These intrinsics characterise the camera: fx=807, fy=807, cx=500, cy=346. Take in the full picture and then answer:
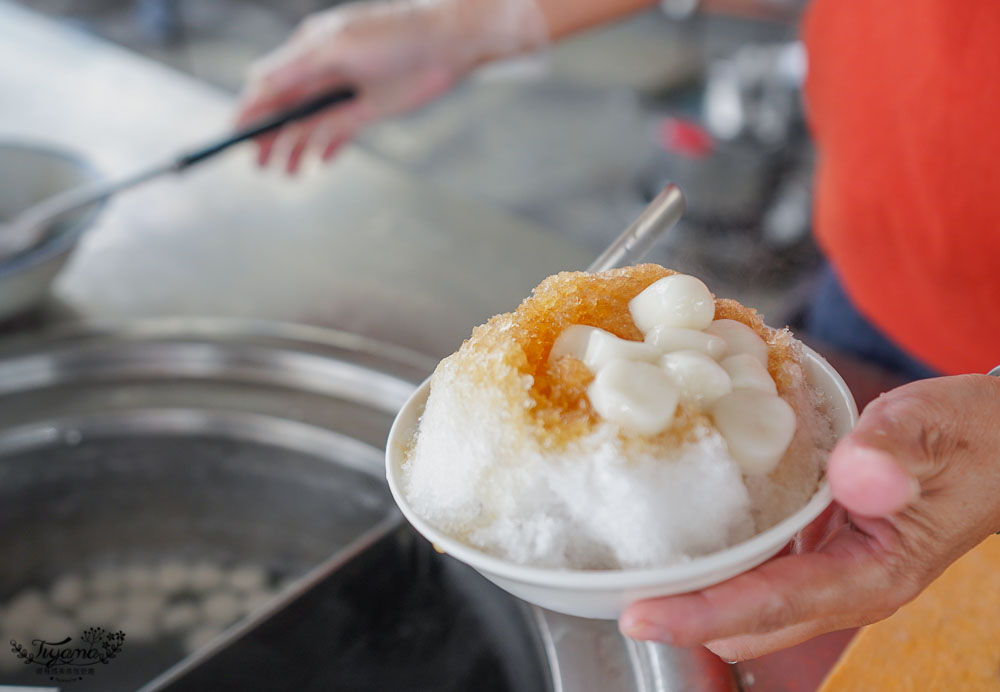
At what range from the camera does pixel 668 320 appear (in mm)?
614

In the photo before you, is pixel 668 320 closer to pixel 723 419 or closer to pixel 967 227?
pixel 723 419

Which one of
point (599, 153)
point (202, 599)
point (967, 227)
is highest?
point (967, 227)

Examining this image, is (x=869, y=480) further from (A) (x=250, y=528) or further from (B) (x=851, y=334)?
(B) (x=851, y=334)

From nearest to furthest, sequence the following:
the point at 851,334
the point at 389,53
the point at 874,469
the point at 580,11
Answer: the point at 874,469 → the point at 851,334 → the point at 389,53 → the point at 580,11

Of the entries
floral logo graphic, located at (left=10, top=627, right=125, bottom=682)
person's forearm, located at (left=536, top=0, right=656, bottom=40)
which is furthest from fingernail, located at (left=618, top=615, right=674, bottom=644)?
person's forearm, located at (left=536, top=0, right=656, bottom=40)

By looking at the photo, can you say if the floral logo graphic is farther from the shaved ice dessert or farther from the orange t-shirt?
the orange t-shirt

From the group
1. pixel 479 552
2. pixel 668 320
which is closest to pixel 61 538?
pixel 479 552

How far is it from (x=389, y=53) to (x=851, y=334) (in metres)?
1.08

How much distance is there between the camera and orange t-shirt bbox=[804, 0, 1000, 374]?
1.12 m

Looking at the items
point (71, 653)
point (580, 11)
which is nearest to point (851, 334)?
point (580, 11)

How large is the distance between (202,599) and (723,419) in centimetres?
84

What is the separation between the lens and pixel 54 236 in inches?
58.7

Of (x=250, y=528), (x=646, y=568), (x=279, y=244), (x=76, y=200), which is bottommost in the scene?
(x=250, y=528)

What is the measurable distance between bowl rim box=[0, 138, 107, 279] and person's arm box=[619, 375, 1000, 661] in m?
1.13
